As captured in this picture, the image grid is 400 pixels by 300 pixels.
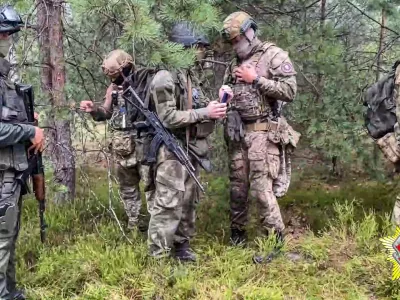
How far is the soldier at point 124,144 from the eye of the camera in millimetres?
5504

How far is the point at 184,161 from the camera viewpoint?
195 inches

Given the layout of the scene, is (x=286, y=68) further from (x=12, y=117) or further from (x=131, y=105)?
(x=12, y=117)

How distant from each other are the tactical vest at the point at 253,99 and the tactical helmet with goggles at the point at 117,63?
1.20 meters

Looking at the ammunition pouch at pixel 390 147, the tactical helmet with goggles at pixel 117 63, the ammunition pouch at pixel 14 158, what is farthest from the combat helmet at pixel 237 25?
the ammunition pouch at pixel 14 158

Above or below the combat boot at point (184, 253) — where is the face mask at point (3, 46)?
above

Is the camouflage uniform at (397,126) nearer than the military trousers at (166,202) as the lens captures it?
No

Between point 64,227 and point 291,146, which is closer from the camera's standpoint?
point 291,146

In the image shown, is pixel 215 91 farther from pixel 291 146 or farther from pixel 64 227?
pixel 64 227

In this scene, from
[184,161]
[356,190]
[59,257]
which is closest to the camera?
[184,161]

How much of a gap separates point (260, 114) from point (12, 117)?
8.08 feet

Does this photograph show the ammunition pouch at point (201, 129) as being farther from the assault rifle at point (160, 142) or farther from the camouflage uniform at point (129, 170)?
the camouflage uniform at point (129, 170)

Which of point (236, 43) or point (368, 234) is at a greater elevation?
point (236, 43)

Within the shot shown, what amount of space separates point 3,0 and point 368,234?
4.34 metres

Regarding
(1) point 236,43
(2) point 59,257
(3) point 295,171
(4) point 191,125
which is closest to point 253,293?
(4) point 191,125
